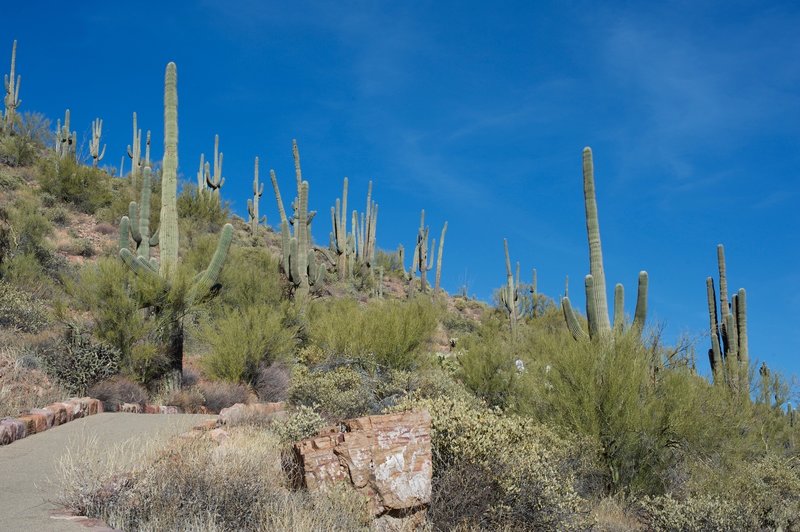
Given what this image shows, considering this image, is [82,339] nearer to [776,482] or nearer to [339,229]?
[776,482]

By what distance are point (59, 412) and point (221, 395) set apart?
15.2 ft

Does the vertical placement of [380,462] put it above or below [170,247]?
below

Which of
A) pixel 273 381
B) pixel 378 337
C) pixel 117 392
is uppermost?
pixel 378 337

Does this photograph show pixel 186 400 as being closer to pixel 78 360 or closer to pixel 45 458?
pixel 78 360

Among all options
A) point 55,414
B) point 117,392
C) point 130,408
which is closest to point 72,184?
point 117,392

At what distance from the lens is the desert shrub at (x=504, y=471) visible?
7.45 metres

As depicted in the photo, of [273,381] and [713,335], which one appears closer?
[273,381]

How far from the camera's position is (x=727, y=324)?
19500 millimetres

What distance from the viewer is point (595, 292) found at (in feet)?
44.4

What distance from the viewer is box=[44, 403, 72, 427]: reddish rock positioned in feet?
36.4

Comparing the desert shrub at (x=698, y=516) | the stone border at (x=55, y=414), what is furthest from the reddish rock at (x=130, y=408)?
the desert shrub at (x=698, y=516)

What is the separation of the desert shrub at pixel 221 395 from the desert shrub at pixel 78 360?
198cm

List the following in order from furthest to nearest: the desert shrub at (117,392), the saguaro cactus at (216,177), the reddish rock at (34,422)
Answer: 1. the saguaro cactus at (216,177)
2. the desert shrub at (117,392)
3. the reddish rock at (34,422)

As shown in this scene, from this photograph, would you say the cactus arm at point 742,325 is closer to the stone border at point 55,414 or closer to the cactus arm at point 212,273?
the cactus arm at point 212,273
